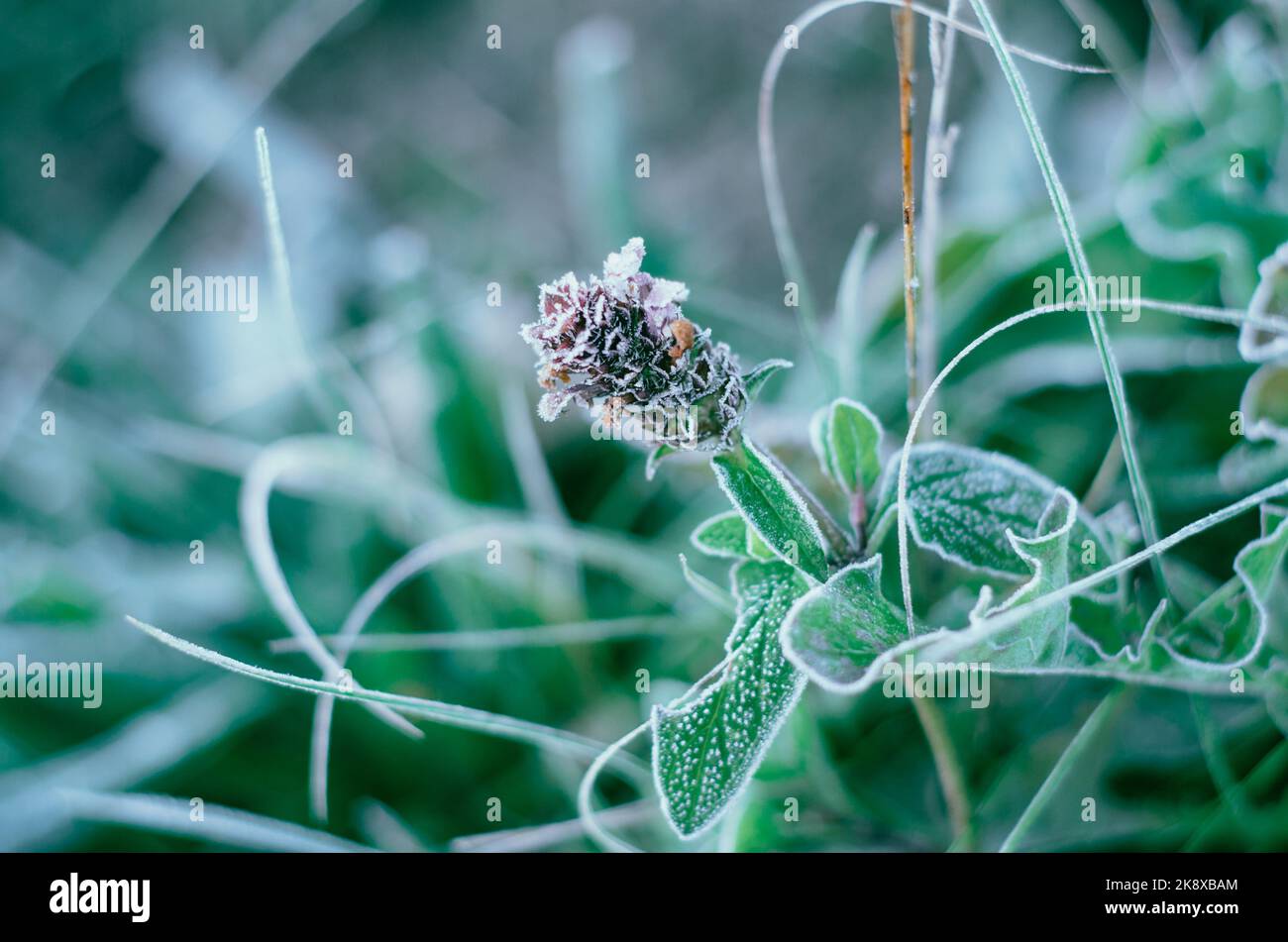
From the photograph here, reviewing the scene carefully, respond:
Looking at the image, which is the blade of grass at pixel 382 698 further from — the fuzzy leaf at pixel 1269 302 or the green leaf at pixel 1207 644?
the fuzzy leaf at pixel 1269 302

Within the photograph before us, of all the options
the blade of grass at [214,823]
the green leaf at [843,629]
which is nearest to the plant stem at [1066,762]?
the green leaf at [843,629]

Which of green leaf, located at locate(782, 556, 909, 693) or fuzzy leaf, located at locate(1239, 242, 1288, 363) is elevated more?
fuzzy leaf, located at locate(1239, 242, 1288, 363)

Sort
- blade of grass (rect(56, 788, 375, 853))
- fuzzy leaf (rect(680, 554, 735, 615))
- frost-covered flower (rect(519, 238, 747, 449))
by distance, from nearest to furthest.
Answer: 1. frost-covered flower (rect(519, 238, 747, 449))
2. fuzzy leaf (rect(680, 554, 735, 615))
3. blade of grass (rect(56, 788, 375, 853))

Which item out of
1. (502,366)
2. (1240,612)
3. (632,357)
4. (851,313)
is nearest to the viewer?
(632,357)

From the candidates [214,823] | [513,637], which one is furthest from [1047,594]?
[214,823]

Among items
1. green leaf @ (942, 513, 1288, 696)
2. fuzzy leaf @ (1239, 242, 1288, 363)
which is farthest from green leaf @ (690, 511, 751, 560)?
fuzzy leaf @ (1239, 242, 1288, 363)

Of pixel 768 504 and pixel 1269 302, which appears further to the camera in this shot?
pixel 1269 302

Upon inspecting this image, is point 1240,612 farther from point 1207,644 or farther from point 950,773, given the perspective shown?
point 950,773

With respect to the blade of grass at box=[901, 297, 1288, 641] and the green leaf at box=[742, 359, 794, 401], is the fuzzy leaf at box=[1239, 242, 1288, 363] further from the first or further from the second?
the green leaf at box=[742, 359, 794, 401]
